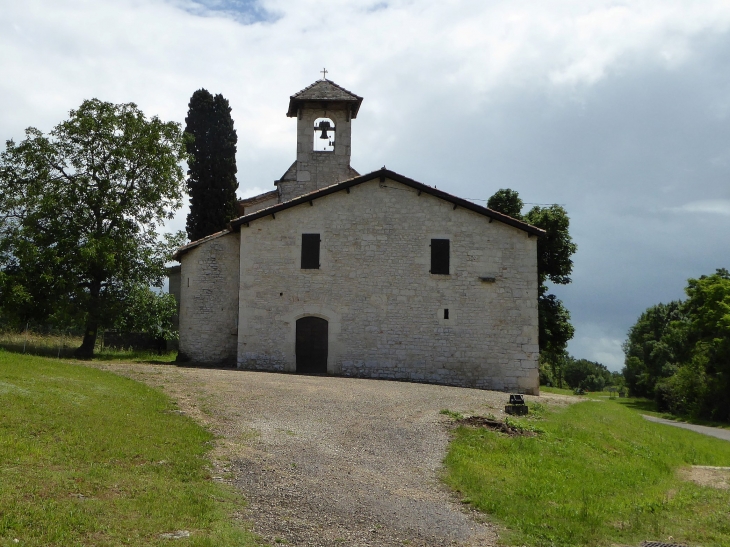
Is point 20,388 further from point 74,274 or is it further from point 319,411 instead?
point 74,274

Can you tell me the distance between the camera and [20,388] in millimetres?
10977

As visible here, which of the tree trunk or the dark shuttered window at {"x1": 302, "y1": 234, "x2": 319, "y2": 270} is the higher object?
the dark shuttered window at {"x1": 302, "y1": 234, "x2": 319, "y2": 270}

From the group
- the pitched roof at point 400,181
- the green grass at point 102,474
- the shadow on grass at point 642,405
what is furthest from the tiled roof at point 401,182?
the shadow on grass at point 642,405

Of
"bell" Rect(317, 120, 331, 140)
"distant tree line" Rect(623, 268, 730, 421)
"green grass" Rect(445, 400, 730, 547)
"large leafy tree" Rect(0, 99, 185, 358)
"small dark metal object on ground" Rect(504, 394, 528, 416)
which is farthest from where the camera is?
"distant tree line" Rect(623, 268, 730, 421)

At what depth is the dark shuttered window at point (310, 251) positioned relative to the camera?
2147 cm

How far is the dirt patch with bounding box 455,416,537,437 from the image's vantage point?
12.3m

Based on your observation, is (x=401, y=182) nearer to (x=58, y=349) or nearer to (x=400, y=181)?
(x=400, y=181)

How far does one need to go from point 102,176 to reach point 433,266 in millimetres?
11956

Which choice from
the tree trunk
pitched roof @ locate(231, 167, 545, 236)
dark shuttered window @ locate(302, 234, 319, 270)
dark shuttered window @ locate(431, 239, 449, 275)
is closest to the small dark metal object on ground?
dark shuttered window @ locate(431, 239, 449, 275)

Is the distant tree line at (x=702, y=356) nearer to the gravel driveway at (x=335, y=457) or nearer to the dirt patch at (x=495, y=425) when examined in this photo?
the gravel driveway at (x=335, y=457)

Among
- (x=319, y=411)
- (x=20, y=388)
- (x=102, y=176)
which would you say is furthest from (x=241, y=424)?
(x=102, y=176)

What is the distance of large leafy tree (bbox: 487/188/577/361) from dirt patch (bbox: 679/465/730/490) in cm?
1797

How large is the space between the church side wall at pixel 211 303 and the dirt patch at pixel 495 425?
1177 cm

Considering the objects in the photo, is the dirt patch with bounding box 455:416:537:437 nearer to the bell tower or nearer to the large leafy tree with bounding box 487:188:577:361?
the bell tower
